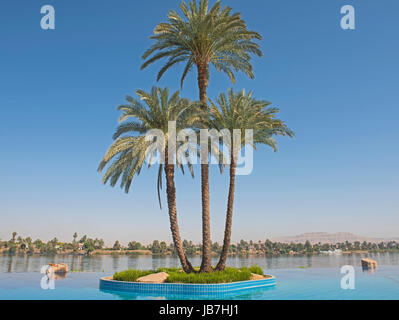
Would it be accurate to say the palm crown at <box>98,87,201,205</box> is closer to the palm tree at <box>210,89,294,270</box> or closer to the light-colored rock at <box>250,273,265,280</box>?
the palm tree at <box>210,89,294,270</box>

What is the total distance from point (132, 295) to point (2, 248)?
474 feet

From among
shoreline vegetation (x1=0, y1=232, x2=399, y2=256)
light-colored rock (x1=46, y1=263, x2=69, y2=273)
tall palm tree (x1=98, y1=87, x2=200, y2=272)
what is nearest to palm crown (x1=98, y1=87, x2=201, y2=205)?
tall palm tree (x1=98, y1=87, x2=200, y2=272)

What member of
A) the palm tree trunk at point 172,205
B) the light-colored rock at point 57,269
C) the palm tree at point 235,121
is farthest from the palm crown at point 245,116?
the light-colored rock at point 57,269

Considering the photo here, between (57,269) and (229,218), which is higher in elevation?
(229,218)

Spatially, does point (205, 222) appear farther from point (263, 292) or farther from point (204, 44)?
point (204, 44)

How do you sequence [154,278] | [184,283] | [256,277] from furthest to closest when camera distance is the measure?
1. [256,277]
2. [154,278]
3. [184,283]

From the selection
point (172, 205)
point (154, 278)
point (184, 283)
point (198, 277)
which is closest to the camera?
point (184, 283)

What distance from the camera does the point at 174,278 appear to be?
19.2 m

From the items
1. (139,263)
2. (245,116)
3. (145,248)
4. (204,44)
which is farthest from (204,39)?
(145,248)

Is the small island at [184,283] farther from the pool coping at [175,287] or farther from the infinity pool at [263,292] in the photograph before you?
the infinity pool at [263,292]

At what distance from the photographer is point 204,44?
73.9 ft

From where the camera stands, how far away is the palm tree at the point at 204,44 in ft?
72.1

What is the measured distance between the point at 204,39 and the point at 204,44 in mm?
304

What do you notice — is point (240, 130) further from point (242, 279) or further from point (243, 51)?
point (242, 279)
